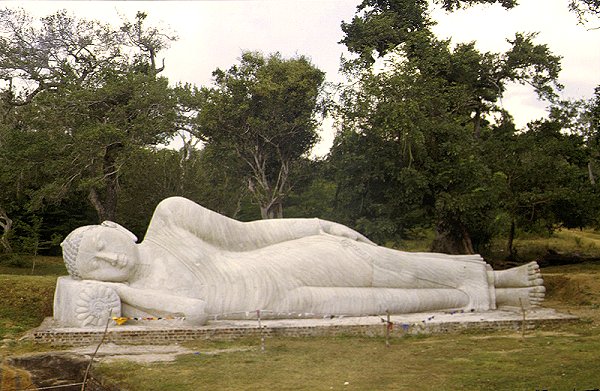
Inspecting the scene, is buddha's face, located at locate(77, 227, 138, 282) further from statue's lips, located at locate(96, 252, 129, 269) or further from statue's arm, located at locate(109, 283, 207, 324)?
statue's arm, located at locate(109, 283, 207, 324)

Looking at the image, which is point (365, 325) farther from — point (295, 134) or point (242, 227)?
point (295, 134)

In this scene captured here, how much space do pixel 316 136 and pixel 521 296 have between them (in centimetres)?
1131

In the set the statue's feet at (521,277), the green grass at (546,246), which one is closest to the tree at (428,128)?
the green grass at (546,246)

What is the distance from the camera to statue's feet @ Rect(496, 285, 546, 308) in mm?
9086

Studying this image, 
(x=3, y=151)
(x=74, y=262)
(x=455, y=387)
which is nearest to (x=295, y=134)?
(x=3, y=151)

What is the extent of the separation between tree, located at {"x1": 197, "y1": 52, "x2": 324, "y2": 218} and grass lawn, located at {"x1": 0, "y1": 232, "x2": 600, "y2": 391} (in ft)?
34.4

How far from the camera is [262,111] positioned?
18.9 m

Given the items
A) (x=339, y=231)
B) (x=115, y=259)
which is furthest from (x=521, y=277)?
(x=115, y=259)

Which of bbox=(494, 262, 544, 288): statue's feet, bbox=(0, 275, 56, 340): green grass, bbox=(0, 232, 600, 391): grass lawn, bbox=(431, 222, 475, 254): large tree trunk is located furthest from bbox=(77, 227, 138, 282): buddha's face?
bbox=(431, 222, 475, 254): large tree trunk

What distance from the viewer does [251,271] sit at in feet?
28.6

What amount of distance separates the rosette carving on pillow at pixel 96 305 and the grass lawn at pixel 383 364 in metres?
0.77

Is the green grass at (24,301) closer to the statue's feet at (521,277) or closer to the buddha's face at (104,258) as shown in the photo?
the buddha's face at (104,258)

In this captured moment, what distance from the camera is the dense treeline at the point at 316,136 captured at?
15.0 m

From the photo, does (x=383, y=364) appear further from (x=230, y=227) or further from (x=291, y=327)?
(x=230, y=227)
